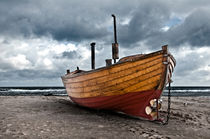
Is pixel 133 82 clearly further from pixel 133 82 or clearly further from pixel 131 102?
pixel 131 102

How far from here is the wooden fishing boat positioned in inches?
232

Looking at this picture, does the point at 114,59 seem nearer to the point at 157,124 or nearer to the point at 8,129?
the point at 157,124

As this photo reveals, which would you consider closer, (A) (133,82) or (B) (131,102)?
(A) (133,82)

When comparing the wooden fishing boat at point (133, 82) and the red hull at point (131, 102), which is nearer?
the wooden fishing boat at point (133, 82)

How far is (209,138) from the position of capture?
206 inches

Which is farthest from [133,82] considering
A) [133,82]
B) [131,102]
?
[131,102]

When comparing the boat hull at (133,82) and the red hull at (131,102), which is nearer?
the boat hull at (133,82)

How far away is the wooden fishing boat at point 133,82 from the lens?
5883mm

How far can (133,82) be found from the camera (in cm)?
601

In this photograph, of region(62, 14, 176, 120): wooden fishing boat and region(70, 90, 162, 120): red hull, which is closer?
region(62, 14, 176, 120): wooden fishing boat

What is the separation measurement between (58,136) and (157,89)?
140 inches

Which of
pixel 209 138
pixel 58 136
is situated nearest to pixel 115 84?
pixel 58 136

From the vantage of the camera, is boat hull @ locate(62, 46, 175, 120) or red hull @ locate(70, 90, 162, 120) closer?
boat hull @ locate(62, 46, 175, 120)

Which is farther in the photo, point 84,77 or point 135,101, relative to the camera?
point 84,77
